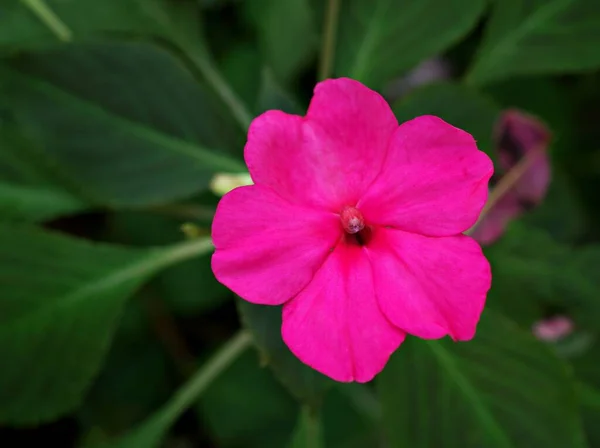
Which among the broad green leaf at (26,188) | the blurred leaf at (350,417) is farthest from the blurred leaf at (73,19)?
the blurred leaf at (350,417)

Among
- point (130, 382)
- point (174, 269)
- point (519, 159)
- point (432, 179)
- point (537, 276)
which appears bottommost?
point (130, 382)

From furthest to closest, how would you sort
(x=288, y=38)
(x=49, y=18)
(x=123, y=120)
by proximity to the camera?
(x=288, y=38) < (x=49, y=18) < (x=123, y=120)

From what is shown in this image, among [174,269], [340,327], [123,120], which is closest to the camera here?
[340,327]

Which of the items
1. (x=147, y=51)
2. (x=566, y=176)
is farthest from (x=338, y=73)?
(x=566, y=176)

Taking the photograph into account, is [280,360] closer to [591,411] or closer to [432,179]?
[432,179]

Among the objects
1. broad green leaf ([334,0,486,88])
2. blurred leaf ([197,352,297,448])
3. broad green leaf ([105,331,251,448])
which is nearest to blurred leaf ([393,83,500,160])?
broad green leaf ([334,0,486,88])

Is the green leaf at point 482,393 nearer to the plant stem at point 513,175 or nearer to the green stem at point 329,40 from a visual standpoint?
the plant stem at point 513,175

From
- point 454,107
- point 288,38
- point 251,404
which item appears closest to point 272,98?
point 454,107

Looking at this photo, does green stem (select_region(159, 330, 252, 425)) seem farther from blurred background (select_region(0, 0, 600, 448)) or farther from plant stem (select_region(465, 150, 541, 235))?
plant stem (select_region(465, 150, 541, 235))

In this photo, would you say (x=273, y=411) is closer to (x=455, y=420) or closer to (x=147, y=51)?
(x=455, y=420)
